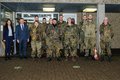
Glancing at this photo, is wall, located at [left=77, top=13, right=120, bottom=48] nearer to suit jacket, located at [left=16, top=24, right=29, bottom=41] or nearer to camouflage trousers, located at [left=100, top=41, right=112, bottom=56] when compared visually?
camouflage trousers, located at [left=100, top=41, right=112, bottom=56]

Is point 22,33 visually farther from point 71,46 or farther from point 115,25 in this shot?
point 115,25

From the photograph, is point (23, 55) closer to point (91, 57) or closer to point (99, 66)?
point (91, 57)

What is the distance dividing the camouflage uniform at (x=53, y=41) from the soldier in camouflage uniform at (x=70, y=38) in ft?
0.98

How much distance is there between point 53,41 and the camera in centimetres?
1429

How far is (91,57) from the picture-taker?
15.2 meters

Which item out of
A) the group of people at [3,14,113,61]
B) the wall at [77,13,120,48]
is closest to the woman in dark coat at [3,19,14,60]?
the group of people at [3,14,113,61]

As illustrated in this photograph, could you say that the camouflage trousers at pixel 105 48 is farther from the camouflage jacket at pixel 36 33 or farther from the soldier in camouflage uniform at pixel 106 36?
the camouflage jacket at pixel 36 33

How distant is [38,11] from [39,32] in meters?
6.11

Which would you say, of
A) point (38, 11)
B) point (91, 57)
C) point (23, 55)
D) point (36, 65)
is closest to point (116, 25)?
point (38, 11)

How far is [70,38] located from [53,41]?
28.4 inches

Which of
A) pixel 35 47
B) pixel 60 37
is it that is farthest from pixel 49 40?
pixel 35 47

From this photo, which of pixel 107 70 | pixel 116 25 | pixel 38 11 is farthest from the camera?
pixel 116 25

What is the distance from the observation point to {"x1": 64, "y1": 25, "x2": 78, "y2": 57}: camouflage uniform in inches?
556

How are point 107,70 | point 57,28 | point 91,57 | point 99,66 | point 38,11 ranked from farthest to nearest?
point 38,11 → point 91,57 → point 57,28 → point 99,66 → point 107,70
